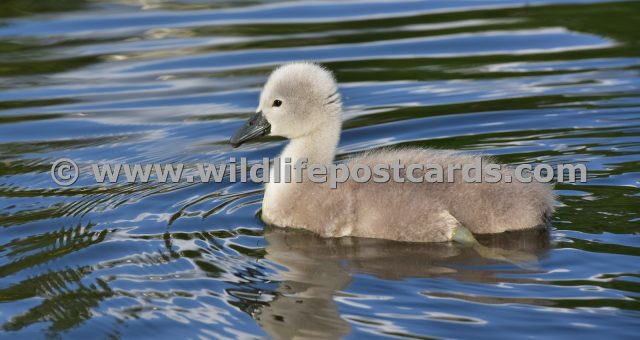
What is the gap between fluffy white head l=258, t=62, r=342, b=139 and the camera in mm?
7582

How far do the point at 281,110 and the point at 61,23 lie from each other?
6.13 m

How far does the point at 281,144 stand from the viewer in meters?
9.64

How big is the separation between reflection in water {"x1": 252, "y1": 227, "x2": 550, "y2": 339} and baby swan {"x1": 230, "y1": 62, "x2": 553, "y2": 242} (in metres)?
0.08

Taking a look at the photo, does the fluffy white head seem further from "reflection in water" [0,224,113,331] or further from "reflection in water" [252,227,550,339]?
"reflection in water" [0,224,113,331]

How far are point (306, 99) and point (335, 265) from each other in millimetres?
1444

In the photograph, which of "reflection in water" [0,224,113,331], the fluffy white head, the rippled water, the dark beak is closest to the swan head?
the fluffy white head

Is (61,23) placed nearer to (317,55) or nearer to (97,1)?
(97,1)

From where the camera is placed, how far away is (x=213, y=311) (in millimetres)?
5910

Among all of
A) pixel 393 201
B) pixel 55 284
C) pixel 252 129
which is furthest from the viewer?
pixel 252 129

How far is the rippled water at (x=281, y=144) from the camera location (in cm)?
589

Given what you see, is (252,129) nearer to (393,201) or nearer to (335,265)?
Result: (393,201)

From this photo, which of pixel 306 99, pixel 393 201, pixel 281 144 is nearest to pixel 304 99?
pixel 306 99

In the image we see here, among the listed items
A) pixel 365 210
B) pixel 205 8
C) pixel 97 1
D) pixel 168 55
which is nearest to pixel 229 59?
pixel 168 55

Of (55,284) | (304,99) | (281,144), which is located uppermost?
(304,99)
